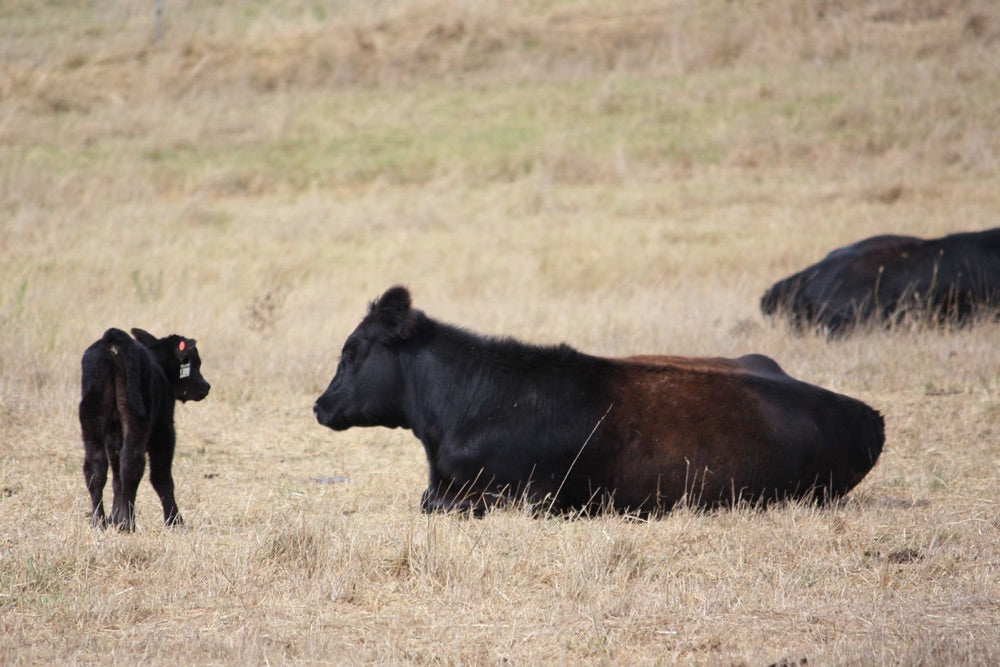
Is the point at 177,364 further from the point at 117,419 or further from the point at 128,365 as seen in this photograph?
the point at 128,365

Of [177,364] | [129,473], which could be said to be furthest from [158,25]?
[129,473]

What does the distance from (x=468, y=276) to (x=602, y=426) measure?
407 inches

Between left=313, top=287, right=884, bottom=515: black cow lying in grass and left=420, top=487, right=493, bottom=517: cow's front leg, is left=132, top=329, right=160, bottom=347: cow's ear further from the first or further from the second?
left=420, top=487, right=493, bottom=517: cow's front leg

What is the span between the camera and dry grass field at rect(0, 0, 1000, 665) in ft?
16.6

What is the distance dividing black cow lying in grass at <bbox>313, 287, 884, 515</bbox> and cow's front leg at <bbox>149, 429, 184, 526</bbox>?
119cm

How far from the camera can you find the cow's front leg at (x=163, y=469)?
6887 mm

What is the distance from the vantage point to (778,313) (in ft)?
43.1

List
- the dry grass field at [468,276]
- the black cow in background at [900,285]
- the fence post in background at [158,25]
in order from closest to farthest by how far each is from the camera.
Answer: the dry grass field at [468,276], the black cow in background at [900,285], the fence post in background at [158,25]

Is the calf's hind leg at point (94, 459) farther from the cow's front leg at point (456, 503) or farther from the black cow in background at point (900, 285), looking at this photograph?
the black cow in background at point (900, 285)

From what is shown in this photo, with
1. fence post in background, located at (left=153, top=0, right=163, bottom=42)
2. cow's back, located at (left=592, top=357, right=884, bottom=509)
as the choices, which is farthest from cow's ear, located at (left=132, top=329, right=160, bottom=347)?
fence post in background, located at (left=153, top=0, right=163, bottom=42)

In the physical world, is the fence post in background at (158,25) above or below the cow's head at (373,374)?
above

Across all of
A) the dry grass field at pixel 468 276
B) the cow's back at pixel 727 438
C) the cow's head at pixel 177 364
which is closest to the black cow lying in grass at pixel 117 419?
the dry grass field at pixel 468 276

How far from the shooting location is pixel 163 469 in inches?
275

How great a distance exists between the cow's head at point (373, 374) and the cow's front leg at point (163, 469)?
90cm
